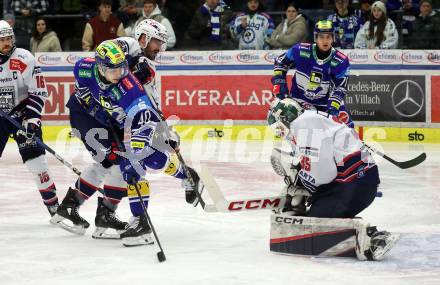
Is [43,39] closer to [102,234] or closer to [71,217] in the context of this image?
[71,217]

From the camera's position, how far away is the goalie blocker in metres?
6.12

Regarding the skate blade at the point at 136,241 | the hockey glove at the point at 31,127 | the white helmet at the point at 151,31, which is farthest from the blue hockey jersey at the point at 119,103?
the skate blade at the point at 136,241

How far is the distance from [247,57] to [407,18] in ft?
6.72

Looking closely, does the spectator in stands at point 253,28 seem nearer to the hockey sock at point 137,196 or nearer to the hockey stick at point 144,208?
the hockey stick at point 144,208

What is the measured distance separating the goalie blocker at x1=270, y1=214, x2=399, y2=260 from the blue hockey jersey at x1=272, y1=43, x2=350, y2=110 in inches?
112

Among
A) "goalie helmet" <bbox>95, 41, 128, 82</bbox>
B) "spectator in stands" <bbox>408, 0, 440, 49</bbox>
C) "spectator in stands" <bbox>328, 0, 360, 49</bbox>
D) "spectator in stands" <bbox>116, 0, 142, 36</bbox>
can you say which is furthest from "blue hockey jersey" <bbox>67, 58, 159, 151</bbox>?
"spectator in stands" <bbox>116, 0, 142, 36</bbox>

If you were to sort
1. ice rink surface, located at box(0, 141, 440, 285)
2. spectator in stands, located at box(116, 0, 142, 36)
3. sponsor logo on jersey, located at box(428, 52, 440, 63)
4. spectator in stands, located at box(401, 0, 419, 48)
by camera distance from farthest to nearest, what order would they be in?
spectator in stands, located at box(116, 0, 142, 36) → spectator in stands, located at box(401, 0, 419, 48) → sponsor logo on jersey, located at box(428, 52, 440, 63) → ice rink surface, located at box(0, 141, 440, 285)

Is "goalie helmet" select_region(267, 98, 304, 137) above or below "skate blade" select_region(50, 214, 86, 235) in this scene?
above

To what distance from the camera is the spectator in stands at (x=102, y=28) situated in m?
13.2

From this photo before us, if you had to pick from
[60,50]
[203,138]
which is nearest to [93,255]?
[203,138]

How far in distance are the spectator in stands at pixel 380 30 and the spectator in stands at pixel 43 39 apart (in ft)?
13.2

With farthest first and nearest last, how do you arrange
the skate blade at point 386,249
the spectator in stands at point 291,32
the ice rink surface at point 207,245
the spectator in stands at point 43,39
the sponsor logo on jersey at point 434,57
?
the spectator in stands at point 43,39, the spectator in stands at point 291,32, the sponsor logo on jersey at point 434,57, the skate blade at point 386,249, the ice rink surface at point 207,245

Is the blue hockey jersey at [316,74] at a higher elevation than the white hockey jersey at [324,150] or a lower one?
lower

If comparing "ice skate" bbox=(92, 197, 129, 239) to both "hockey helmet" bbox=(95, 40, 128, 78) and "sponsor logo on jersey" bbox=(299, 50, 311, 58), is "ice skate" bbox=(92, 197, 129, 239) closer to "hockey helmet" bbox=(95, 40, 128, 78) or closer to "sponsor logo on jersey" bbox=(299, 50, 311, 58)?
"hockey helmet" bbox=(95, 40, 128, 78)
